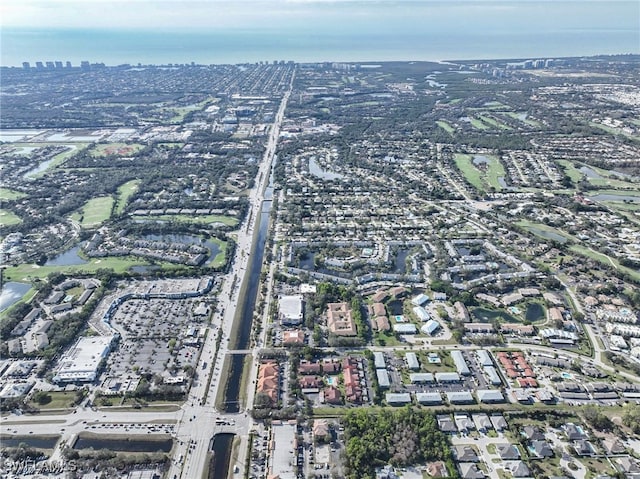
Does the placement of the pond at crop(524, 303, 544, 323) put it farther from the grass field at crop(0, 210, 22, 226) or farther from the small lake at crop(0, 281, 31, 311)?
the grass field at crop(0, 210, 22, 226)

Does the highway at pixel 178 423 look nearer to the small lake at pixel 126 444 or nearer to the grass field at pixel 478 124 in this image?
the small lake at pixel 126 444

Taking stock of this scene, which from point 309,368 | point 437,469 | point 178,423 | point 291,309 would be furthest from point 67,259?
point 437,469

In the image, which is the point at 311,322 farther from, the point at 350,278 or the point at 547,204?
the point at 547,204

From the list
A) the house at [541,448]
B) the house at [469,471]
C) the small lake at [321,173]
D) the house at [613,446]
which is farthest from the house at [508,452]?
the small lake at [321,173]

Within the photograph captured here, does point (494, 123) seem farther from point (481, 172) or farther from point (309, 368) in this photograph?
point (309, 368)

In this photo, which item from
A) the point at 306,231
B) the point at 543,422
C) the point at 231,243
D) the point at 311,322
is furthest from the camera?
Result: the point at 306,231

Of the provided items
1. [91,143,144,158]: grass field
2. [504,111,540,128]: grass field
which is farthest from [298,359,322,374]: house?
[504,111,540,128]: grass field

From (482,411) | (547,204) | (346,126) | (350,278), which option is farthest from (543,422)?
(346,126)
